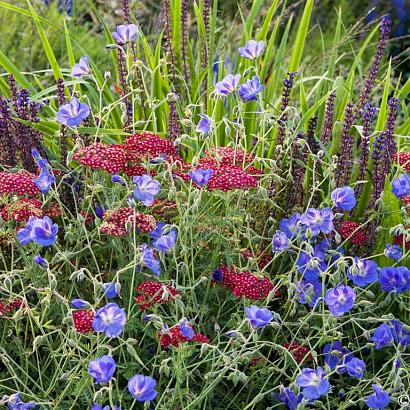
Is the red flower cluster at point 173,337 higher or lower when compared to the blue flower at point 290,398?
higher

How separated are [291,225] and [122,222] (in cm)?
54

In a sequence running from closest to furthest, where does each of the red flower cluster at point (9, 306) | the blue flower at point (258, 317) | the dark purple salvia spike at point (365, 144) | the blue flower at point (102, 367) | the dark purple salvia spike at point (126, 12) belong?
the blue flower at point (102, 367), the blue flower at point (258, 317), the red flower cluster at point (9, 306), the dark purple salvia spike at point (365, 144), the dark purple salvia spike at point (126, 12)

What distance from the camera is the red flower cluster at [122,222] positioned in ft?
6.48

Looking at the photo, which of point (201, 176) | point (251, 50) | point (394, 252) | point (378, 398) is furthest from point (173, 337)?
point (251, 50)

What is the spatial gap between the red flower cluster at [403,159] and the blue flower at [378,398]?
2.18 ft

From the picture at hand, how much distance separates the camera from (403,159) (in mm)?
2539

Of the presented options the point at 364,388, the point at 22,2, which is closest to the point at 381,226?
the point at 364,388

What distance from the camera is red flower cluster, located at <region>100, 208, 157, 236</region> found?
198 centimetres

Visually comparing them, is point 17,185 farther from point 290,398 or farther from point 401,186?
point 401,186

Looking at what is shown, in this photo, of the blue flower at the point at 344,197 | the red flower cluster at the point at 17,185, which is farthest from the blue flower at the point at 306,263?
the red flower cluster at the point at 17,185

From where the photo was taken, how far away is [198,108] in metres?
3.03

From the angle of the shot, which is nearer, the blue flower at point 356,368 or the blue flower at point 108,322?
the blue flower at point 108,322

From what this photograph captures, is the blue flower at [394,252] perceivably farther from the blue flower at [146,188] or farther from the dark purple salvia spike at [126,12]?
the dark purple salvia spike at [126,12]

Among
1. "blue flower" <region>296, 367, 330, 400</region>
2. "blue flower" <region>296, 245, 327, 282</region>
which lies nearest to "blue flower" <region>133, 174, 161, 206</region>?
"blue flower" <region>296, 245, 327, 282</region>
